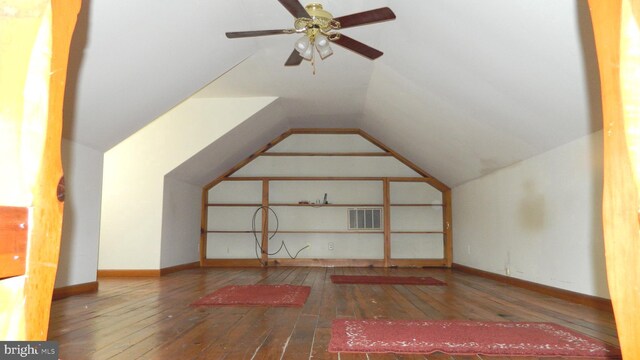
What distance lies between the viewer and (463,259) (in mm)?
6766

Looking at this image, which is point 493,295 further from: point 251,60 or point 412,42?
point 251,60

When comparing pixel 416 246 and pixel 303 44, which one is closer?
pixel 303 44

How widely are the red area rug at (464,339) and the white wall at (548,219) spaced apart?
119cm

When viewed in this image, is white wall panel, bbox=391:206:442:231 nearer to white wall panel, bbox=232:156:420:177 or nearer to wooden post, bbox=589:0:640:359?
white wall panel, bbox=232:156:420:177

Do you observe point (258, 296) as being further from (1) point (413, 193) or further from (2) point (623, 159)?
(1) point (413, 193)

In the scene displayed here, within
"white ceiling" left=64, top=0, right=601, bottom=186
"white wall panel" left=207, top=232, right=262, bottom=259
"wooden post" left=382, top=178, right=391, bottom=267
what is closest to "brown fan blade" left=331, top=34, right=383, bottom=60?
"white ceiling" left=64, top=0, right=601, bottom=186

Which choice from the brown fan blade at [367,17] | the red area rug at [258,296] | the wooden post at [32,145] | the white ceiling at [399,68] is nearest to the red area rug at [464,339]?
the red area rug at [258,296]

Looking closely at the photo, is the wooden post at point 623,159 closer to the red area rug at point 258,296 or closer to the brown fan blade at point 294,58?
the red area rug at point 258,296

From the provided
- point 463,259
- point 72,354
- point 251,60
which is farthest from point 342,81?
point 72,354

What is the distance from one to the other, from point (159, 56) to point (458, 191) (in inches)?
205

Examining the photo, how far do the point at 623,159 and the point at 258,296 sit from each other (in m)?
3.29

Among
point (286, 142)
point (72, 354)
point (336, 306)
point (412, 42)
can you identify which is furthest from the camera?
point (286, 142)

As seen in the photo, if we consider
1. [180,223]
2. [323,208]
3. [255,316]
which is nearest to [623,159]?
[255,316]

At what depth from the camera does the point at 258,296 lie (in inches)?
144
